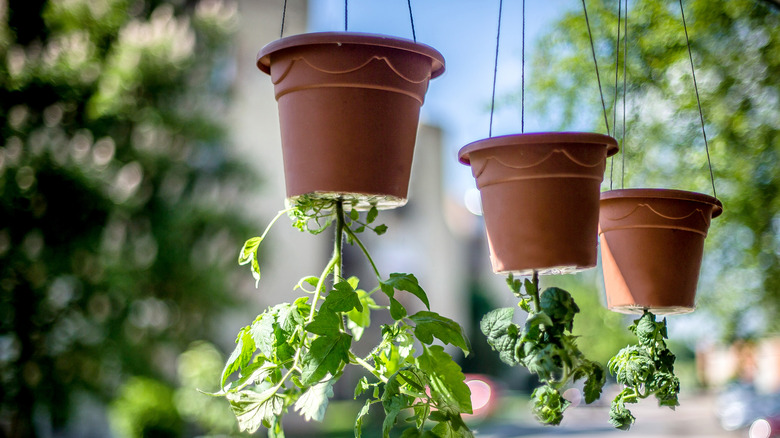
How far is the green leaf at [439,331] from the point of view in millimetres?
787

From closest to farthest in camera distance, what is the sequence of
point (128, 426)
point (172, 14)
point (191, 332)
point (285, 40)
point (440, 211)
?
point (285, 40)
point (128, 426)
point (191, 332)
point (172, 14)
point (440, 211)

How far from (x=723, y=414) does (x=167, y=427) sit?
7573mm

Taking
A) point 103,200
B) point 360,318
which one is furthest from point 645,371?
point 103,200

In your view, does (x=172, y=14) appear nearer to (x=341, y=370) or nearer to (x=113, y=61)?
(x=113, y=61)

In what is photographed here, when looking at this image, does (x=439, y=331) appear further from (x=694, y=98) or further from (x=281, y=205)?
(x=281, y=205)

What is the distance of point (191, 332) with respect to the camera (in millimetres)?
6531

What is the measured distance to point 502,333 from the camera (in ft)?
2.49

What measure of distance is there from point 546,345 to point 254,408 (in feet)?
1.16

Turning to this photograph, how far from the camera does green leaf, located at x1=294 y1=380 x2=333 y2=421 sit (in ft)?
2.63

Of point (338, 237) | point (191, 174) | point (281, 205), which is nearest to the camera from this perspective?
point (338, 237)

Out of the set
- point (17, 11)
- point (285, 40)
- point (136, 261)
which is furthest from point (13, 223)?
point (285, 40)

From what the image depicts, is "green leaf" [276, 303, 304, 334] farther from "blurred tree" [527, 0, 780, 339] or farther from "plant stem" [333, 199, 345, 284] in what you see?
"blurred tree" [527, 0, 780, 339]

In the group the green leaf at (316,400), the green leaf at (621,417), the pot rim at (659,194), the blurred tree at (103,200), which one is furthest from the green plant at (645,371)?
the blurred tree at (103,200)

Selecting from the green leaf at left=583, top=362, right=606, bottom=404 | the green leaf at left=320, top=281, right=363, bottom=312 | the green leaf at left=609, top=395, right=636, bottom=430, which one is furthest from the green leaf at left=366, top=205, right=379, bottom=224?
the green leaf at left=609, top=395, right=636, bottom=430
